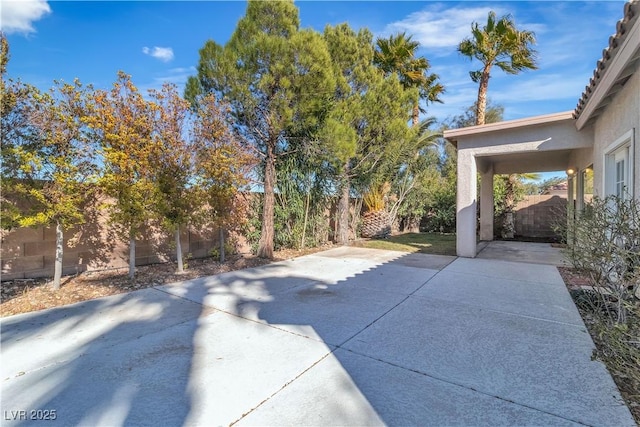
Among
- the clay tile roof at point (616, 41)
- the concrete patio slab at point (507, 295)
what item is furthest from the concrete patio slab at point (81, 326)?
the clay tile roof at point (616, 41)

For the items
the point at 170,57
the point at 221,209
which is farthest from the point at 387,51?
the point at 221,209

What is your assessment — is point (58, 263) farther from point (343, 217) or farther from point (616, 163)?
point (616, 163)

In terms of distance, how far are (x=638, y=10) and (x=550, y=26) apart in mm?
6523

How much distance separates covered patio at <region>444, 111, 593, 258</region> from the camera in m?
7.49

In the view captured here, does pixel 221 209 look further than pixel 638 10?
Yes

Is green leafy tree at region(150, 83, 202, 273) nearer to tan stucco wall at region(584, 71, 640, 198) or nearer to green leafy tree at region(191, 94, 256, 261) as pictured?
green leafy tree at region(191, 94, 256, 261)

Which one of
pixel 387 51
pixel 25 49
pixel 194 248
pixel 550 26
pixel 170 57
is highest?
pixel 387 51

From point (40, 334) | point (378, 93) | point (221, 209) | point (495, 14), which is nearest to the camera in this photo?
point (40, 334)

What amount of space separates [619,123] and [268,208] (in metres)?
7.69

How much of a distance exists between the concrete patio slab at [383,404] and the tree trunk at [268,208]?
6274mm

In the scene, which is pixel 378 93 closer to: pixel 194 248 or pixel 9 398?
pixel 194 248

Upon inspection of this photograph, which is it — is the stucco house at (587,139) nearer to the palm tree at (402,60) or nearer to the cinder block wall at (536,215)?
the cinder block wall at (536,215)

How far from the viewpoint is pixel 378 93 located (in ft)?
35.5

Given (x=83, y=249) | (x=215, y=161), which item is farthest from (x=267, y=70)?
(x=83, y=249)
